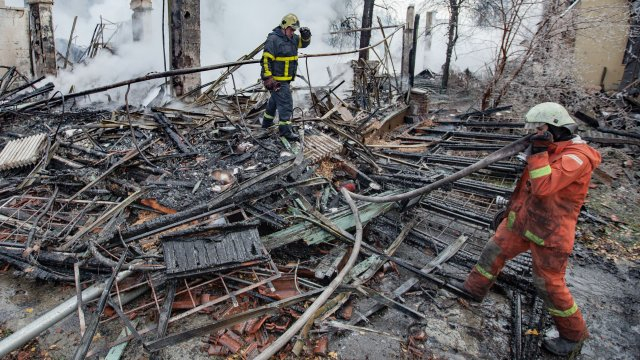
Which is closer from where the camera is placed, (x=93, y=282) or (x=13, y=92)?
(x=93, y=282)

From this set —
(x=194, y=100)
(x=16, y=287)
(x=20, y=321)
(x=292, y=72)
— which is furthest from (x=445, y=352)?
(x=194, y=100)

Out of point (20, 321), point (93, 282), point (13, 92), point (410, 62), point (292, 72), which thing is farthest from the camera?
point (410, 62)

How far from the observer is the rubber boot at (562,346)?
3227mm

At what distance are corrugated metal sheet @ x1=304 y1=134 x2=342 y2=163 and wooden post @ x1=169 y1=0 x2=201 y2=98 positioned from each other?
376 cm

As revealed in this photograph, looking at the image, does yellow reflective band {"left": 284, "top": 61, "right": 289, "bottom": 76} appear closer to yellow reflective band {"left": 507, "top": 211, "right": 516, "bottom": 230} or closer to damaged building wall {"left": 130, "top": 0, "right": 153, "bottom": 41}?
yellow reflective band {"left": 507, "top": 211, "right": 516, "bottom": 230}

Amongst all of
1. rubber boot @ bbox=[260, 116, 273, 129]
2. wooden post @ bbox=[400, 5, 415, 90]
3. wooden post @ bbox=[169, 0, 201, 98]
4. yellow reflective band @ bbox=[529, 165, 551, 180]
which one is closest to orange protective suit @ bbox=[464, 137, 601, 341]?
yellow reflective band @ bbox=[529, 165, 551, 180]

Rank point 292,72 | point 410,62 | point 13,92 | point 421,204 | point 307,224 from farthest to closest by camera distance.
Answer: point 410,62 → point 13,92 → point 292,72 → point 421,204 → point 307,224

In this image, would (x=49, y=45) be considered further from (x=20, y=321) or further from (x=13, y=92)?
(x=20, y=321)

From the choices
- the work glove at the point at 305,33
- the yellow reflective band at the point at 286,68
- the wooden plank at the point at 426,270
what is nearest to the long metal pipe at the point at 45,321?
the wooden plank at the point at 426,270

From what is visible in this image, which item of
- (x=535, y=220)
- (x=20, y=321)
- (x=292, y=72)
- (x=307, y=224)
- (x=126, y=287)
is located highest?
(x=292, y=72)

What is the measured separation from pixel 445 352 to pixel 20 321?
365 centimetres

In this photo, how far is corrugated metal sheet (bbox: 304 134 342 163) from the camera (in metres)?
6.17

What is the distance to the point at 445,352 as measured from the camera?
324 centimetres

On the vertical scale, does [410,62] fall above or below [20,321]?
above
